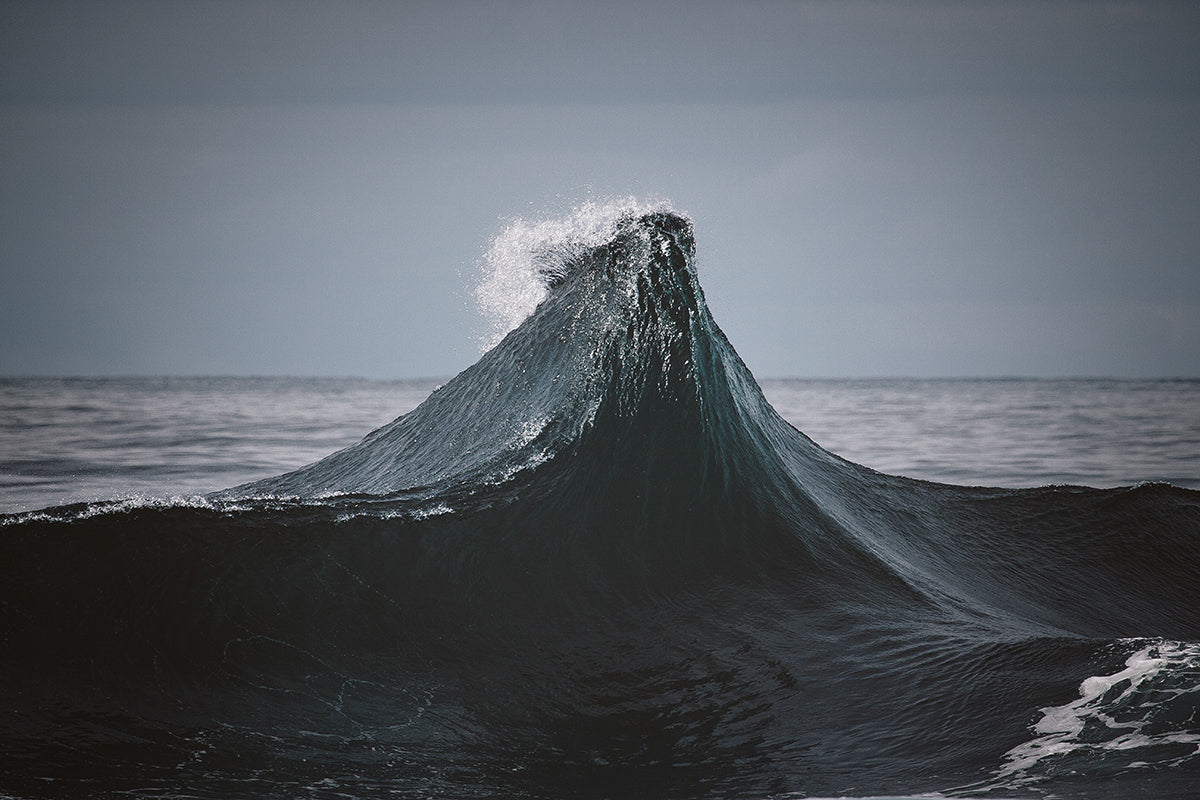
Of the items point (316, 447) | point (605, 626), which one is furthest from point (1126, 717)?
point (316, 447)

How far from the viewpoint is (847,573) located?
4988mm

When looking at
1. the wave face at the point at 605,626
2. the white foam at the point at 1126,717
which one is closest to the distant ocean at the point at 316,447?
the wave face at the point at 605,626

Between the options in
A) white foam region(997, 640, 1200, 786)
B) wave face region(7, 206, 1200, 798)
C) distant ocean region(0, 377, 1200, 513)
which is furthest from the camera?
distant ocean region(0, 377, 1200, 513)

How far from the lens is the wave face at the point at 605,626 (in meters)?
3.29

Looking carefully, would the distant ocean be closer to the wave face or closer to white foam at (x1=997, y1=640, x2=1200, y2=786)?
the wave face

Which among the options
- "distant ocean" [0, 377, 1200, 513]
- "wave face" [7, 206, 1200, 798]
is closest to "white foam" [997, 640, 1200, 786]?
"wave face" [7, 206, 1200, 798]

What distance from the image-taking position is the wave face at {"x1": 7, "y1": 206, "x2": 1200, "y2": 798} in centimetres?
329

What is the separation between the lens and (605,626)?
4359mm

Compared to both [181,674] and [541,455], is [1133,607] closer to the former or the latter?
Result: [541,455]

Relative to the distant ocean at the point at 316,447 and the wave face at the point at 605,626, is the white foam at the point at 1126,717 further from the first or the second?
the distant ocean at the point at 316,447

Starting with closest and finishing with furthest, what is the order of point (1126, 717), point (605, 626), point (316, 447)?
point (1126, 717) < point (605, 626) < point (316, 447)

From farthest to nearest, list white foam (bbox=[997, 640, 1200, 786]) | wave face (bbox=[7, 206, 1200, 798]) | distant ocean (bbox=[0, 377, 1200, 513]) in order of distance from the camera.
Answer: distant ocean (bbox=[0, 377, 1200, 513]), wave face (bbox=[7, 206, 1200, 798]), white foam (bbox=[997, 640, 1200, 786])

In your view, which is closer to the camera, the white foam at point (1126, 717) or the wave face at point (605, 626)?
the white foam at point (1126, 717)

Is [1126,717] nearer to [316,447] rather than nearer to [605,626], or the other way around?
[605,626]
